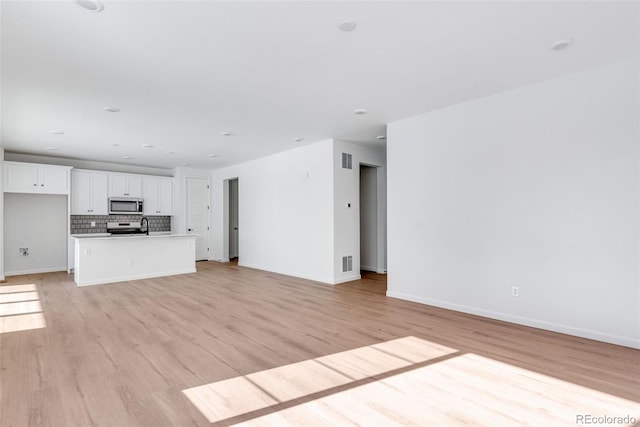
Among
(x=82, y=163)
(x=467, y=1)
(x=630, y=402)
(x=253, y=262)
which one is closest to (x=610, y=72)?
(x=467, y=1)

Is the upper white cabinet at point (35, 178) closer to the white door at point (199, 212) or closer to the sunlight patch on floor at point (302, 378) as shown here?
the white door at point (199, 212)

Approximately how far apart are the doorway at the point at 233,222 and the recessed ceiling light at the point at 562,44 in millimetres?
8525

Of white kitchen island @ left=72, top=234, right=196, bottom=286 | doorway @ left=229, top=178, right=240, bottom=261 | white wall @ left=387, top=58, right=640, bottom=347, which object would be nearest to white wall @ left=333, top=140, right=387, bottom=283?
white wall @ left=387, top=58, right=640, bottom=347

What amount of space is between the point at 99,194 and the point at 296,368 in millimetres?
7633

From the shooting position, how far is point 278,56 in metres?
2.95

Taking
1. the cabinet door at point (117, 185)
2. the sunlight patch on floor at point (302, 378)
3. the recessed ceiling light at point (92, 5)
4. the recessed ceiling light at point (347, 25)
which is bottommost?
the sunlight patch on floor at point (302, 378)

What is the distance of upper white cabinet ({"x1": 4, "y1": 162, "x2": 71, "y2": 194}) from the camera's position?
6.73m

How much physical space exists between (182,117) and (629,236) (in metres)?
5.38

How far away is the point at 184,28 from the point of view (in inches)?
98.7

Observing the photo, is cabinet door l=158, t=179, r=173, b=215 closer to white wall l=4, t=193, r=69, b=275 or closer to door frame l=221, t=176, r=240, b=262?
door frame l=221, t=176, r=240, b=262

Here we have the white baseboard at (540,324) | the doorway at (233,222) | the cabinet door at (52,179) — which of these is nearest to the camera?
the white baseboard at (540,324)

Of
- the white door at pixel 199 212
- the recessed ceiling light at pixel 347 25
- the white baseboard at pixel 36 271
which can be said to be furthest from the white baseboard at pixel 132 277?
the recessed ceiling light at pixel 347 25

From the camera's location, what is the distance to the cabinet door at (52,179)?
705 centimetres

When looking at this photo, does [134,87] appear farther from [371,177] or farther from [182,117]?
[371,177]
